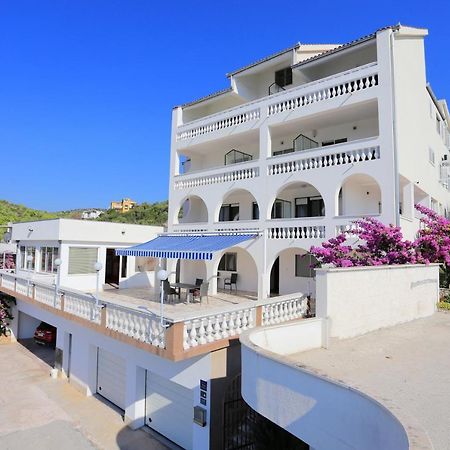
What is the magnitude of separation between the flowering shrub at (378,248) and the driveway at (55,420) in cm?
1247

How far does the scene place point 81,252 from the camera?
28547 millimetres

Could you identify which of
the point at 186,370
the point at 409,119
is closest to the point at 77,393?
the point at 186,370

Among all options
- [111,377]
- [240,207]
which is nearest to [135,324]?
[111,377]

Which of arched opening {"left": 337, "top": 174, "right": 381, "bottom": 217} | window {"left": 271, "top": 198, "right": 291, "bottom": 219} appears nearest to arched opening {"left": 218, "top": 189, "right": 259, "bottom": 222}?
window {"left": 271, "top": 198, "right": 291, "bottom": 219}

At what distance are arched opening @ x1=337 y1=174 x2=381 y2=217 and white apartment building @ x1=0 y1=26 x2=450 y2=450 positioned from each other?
0.32ft

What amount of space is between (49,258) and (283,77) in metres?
24.9

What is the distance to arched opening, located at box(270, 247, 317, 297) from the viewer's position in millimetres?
25734

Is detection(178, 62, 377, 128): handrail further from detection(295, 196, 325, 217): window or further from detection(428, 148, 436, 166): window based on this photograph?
detection(428, 148, 436, 166): window

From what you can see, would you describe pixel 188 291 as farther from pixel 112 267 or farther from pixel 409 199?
pixel 409 199

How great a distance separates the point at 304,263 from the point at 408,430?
842 inches

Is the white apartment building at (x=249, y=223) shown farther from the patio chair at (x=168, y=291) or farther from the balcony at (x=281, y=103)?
the patio chair at (x=168, y=291)

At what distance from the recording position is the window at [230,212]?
31647 mm

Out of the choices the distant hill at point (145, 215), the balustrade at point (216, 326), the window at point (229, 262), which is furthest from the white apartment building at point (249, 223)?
the distant hill at point (145, 215)

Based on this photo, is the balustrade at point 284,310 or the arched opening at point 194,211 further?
the arched opening at point 194,211
